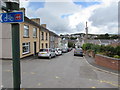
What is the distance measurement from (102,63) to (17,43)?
9.22 m

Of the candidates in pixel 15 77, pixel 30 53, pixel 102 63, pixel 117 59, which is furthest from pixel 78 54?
pixel 15 77

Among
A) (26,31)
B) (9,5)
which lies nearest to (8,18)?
(9,5)

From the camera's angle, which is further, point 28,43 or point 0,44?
point 28,43

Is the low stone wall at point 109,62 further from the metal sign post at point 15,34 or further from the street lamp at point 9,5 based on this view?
the street lamp at point 9,5

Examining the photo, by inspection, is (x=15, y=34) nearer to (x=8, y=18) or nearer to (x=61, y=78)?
(x=8, y=18)

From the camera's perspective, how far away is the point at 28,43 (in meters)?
15.5

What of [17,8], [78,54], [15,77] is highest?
[17,8]

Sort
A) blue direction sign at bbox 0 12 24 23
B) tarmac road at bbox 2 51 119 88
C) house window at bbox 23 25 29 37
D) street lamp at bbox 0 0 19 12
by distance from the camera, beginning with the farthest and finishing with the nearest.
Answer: house window at bbox 23 25 29 37
tarmac road at bbox 2 51 119 88
blue direction sign at bbox 0 12 24 23
street lamp at bbox 0 0 19 12

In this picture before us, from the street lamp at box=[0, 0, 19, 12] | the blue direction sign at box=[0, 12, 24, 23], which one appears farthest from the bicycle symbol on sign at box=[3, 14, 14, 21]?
the street lamp at box=[0, 0, 19, 12]

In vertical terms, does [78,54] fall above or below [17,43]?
below

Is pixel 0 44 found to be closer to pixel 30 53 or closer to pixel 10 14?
pixel 30 53

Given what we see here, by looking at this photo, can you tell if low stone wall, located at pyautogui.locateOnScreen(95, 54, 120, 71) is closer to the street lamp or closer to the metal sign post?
the metal sign post

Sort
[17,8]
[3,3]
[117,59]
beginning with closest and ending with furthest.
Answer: [3,3] → [17,8] → [117,59]

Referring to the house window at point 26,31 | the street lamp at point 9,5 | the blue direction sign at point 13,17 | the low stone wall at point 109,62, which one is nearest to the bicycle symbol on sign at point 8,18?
the blue direction sign at point 13,17
